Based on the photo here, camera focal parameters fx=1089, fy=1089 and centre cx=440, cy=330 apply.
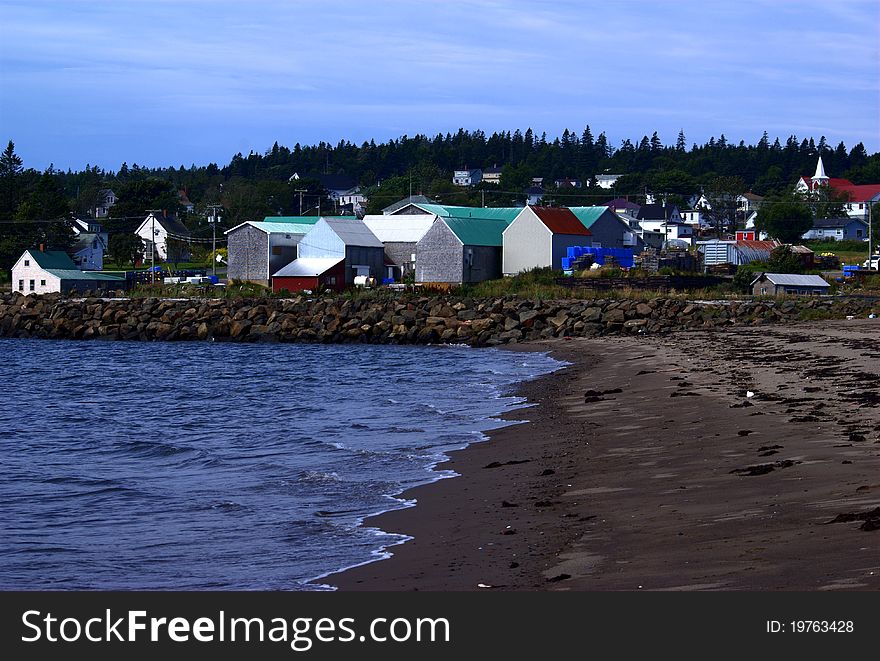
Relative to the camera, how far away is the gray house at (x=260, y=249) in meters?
70.7

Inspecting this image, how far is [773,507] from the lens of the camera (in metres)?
10.2

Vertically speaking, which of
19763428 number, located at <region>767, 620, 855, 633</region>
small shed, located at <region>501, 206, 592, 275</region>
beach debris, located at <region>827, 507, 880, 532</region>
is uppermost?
small shed, located at <region>501, 206, 592, 275</region>

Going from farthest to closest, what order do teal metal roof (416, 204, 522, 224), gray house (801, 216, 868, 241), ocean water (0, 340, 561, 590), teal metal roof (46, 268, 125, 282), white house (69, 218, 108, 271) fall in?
gray house (801, 216, 868, 241) < white house (69, 218, 108, 271) < teal metal roof (416, 204, 522, 224) < teal metal roof (46, 268, 125, 282) < ocean water (0, 340, 561, 590)

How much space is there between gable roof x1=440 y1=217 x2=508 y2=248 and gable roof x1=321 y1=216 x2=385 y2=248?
5.52 m

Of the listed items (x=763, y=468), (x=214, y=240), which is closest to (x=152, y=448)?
(x=763, y=468)

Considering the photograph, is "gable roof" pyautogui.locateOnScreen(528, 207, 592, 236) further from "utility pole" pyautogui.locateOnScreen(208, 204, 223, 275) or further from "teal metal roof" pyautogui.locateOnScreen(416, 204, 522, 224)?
"utility pole" pyautogui.locateOnScreen(208, 204, 223, 275)

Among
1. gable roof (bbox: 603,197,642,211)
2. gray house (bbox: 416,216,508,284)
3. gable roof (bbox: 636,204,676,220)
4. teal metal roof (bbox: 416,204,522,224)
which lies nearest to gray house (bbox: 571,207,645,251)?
teal metal roof (bbox: 416,204,522,224)

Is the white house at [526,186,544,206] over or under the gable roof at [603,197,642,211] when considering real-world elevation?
over

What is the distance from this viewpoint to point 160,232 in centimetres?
10881

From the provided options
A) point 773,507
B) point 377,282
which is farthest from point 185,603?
point 377,282

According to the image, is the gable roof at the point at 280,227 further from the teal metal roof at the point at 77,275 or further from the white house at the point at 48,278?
the white house at the point at 48,278

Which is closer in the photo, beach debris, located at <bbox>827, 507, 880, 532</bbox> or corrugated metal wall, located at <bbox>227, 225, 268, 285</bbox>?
beach debris, located at <bbox>827, 507, 880, 532</bbox>

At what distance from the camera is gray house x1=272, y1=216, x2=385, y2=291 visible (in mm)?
67812

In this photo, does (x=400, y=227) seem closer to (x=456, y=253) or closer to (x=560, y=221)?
(x=456, y=253)
